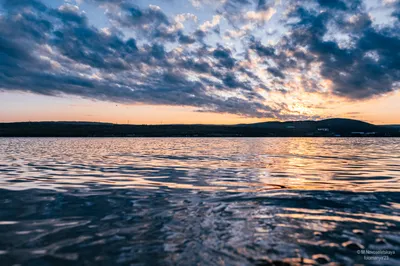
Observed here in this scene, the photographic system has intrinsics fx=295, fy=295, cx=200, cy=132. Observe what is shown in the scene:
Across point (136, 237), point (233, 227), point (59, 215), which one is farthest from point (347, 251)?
point (59, 215)

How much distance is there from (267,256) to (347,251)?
2185 millimetres

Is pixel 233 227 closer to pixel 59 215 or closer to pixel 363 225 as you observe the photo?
pixel 363 225

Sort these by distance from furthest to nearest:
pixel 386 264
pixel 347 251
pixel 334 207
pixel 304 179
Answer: pixel 304 179 → pixel 334 207 → pixel 347 251 → pixel 386 264

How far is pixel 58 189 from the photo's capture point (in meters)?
16.9

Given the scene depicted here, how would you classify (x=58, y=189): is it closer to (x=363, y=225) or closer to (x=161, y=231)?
(x=161, y=231)

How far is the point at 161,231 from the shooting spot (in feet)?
30.8

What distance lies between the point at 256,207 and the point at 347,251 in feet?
16.5

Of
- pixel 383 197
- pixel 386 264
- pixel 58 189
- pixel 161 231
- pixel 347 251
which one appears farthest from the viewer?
pixel 58 189

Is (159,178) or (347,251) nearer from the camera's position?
(347,251)

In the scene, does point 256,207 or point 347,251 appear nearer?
point 347,251

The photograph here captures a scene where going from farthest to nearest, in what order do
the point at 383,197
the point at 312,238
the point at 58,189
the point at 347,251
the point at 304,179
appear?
the point at 304,179 → the point at 58,189 → the point at 383,197 → the point at 312,238 → the point at 347,251

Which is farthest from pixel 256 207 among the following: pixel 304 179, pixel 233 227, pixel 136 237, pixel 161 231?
pixel 304 179

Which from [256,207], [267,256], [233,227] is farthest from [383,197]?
[267,256]

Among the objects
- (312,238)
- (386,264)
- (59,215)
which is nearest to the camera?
(386,264)
